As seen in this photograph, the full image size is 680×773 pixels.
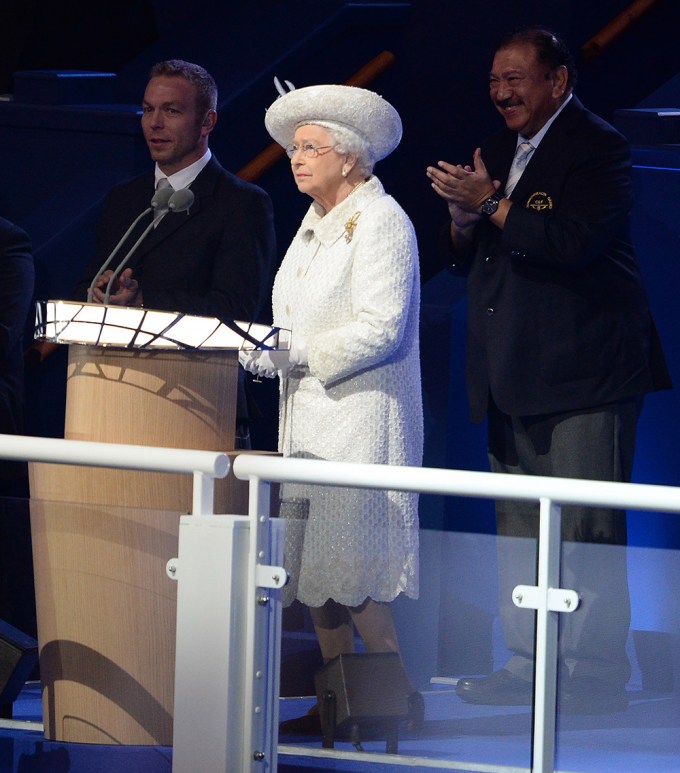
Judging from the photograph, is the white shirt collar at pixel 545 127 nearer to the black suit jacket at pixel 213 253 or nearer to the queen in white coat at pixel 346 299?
the queen in white coat at pixel 346 299

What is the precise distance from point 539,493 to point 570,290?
1667 millimetres

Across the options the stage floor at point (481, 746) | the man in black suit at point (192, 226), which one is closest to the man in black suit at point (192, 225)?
the man in black suit at point (192, 226)

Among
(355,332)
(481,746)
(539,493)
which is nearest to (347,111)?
(355,332)

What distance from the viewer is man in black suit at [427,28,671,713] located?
4.03 meters

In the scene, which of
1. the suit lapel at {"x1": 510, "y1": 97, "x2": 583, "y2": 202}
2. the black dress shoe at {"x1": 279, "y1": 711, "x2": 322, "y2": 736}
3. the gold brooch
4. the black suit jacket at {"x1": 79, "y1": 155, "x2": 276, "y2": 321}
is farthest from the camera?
the black suit jacket at {"x1": 79, "y1": 155, "x2": 276, "y2": 321}

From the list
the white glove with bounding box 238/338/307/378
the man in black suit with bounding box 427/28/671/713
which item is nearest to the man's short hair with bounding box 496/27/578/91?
the man in black suit with bounding box 427/28/671/713

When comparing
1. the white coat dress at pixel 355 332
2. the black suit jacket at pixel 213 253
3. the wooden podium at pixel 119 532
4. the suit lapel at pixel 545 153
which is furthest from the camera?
the black suit jacket at pixel 213 253

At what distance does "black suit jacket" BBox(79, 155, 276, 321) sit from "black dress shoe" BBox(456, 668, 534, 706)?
175cm

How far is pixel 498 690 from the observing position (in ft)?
8.57

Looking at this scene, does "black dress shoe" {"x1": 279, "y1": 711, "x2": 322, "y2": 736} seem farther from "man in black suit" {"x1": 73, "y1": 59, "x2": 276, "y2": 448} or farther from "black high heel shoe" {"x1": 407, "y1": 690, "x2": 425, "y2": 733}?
"man in black suit" {"x1": 73, "y1": 59, "x2": 276, "y2": 448}

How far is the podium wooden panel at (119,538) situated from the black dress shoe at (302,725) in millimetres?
211

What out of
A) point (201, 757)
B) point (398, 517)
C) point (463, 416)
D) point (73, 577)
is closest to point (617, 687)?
point (398, 517)

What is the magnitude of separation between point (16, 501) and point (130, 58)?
13.8ft

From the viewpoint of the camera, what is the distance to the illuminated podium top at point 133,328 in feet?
9.87
